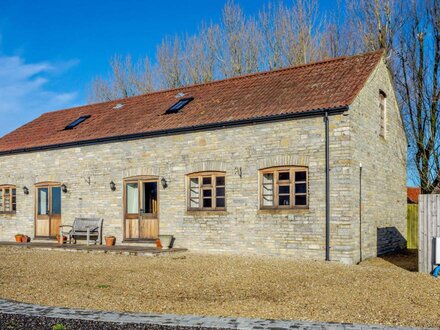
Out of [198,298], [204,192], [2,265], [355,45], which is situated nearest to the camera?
[198,298]

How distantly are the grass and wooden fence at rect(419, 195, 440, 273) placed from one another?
39 centimetres

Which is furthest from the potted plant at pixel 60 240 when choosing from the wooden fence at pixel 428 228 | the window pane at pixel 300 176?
the wooden fence at pixel 428 228

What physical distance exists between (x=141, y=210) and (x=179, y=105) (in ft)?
12.9

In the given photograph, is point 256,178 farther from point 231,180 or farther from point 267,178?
point 231,180

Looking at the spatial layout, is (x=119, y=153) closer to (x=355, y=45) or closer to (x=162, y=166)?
(x=162, y=166)

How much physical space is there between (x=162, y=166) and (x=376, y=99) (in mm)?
7021

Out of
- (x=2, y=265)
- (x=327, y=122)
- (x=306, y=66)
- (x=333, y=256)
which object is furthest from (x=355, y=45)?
(x=2, y=265)

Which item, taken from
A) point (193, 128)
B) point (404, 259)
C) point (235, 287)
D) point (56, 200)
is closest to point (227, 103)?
point (193, 128)

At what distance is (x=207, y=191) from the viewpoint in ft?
51.9

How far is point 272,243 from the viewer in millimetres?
14266

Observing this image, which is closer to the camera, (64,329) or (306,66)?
(64,329)

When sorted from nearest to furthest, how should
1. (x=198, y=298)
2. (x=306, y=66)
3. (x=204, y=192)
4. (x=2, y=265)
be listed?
(x=198, y=298) → (x=2, y=265) → (x=204, y=192) → (x=306, y=66)

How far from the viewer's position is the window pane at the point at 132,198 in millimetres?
17609

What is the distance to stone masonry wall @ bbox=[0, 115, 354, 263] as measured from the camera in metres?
13.5
